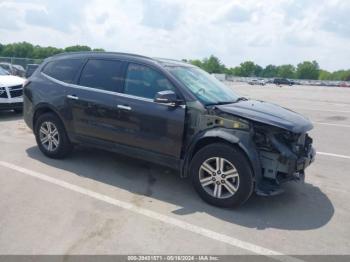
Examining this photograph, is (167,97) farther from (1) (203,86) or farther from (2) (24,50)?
(2) (24,50)

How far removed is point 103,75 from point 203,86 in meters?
1.54

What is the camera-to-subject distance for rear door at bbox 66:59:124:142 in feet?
17.9

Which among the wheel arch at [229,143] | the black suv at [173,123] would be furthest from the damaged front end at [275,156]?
the wheel arch at [229,143]

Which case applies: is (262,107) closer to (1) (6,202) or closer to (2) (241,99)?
(2) (241,99)

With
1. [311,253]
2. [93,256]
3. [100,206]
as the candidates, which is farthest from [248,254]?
[100,206]

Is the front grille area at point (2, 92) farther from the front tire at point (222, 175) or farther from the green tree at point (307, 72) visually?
the green tree at point (307, 72)

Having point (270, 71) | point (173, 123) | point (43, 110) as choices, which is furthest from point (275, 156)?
point (270, 71)

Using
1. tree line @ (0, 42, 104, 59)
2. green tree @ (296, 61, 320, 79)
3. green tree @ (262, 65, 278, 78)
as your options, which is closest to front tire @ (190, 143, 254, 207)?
tree line @ (0, 42, 104, 59)

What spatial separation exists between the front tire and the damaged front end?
0.71ft

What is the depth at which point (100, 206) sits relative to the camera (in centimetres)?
453

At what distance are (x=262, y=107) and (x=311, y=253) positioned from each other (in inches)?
83.2

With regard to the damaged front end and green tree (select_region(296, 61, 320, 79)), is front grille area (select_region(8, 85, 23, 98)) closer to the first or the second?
the damaged front end

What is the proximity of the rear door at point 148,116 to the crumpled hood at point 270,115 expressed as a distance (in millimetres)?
673

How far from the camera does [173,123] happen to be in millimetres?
4855
